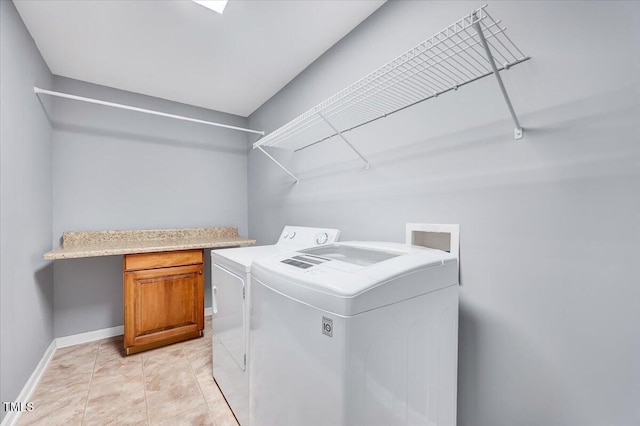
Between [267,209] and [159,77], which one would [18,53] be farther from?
[267,209]

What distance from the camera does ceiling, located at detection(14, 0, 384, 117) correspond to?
1591 millimetres

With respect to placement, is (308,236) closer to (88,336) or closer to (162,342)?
(162,342)

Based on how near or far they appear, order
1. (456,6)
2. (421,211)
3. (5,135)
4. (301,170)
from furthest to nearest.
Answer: (301,170), (5,135), (421,211), (456,6)

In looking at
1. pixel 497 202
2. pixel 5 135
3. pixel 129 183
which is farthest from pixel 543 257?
pixel 129 183

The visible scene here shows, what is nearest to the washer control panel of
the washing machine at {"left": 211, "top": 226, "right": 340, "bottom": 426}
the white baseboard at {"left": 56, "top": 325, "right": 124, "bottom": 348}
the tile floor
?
the washing machine at {"left": 211, "top": 226, "right": 340, "bottom": 426}

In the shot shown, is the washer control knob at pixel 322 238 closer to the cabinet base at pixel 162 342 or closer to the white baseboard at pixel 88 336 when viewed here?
the cabinet base at pixel 162 342

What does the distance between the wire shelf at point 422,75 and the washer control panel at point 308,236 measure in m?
0.71

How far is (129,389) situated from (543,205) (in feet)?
8.30

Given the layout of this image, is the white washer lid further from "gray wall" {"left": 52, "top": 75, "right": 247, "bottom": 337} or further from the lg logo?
"gray wall" {"left": 52, "top": 75, "right": 247, "bottom": 337}

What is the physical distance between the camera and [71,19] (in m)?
1.69

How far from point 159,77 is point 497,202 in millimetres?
2794

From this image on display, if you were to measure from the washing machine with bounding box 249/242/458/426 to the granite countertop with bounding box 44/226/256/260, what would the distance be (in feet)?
4.93

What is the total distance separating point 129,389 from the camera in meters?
1.78

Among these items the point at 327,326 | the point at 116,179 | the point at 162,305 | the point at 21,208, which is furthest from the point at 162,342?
the point at 327,326
